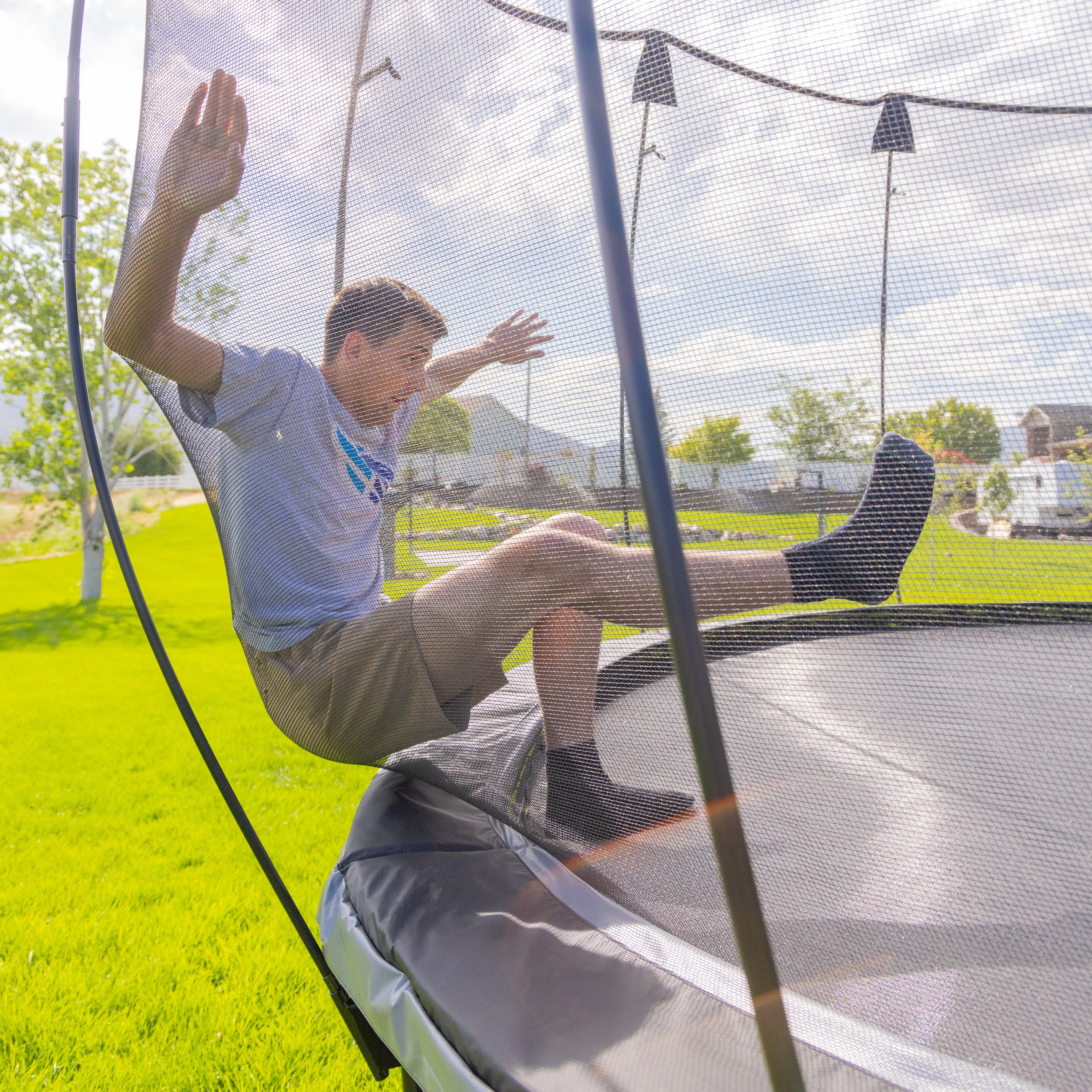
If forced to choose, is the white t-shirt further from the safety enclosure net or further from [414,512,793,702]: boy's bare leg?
[414,512,793,702]: boy's bare leg

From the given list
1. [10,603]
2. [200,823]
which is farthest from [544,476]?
[10,603]

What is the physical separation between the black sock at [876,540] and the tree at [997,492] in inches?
1.5

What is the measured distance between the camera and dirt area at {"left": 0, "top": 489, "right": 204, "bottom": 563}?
210 inches

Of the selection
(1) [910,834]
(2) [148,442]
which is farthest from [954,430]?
(2) [148,442]

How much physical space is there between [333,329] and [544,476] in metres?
0.31

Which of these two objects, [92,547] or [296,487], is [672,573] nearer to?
[296,487]

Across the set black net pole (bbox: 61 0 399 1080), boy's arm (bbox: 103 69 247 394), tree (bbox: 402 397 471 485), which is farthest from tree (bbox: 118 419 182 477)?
tree (bbox: 402 397 471 485)

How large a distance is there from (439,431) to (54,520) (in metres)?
5.72

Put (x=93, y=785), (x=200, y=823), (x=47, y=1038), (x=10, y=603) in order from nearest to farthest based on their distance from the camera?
(x=47, y=1038)
(x=200, y=823)
(x=93, y=785)
(x=10, y=603)

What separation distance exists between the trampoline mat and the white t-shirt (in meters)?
0.36

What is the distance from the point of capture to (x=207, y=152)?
758mm

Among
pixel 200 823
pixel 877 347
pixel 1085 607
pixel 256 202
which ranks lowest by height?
pixel 200 823

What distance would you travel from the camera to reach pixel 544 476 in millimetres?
647

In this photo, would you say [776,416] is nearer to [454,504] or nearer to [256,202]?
[454,504]
